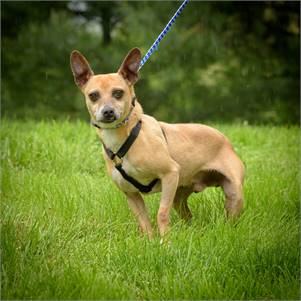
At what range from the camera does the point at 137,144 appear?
178 inches

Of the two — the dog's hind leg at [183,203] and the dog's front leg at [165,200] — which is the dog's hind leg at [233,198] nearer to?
the dog's hind leg at [183,203]

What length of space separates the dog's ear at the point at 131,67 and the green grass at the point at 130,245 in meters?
1.13

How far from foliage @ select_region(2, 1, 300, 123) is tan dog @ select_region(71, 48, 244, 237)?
9710mm

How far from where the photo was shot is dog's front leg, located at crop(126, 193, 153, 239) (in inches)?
184

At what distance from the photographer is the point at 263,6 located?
14867 millimetres

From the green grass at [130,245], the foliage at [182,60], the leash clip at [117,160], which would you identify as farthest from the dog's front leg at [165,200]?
the foliage at [182,60]

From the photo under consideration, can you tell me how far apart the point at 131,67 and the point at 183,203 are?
130 cm

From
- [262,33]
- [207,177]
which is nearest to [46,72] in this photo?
[262,33]

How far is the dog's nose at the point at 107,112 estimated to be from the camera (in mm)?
4328

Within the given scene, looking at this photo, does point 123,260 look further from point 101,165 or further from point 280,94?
point 280,94

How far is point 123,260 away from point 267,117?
11.9 m

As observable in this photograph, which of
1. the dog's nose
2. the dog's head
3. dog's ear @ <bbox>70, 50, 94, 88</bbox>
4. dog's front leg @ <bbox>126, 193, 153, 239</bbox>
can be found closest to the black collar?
the dog's head

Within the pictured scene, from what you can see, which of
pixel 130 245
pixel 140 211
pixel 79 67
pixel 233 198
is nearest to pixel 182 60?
pixel 233 198

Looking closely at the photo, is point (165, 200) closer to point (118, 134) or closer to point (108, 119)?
point (118, 134)
